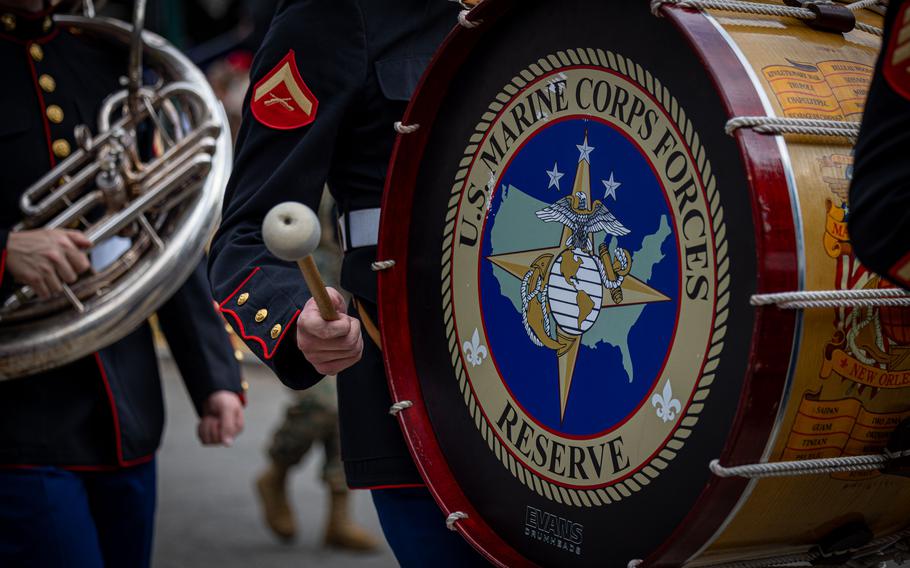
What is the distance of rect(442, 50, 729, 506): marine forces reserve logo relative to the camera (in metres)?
1.32

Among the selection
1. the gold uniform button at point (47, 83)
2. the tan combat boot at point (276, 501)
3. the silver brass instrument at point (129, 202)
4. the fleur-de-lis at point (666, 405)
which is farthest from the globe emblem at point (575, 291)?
the tan combat boot at point (276, 501)

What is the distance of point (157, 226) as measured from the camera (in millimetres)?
2553

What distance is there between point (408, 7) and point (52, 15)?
1.05 meters

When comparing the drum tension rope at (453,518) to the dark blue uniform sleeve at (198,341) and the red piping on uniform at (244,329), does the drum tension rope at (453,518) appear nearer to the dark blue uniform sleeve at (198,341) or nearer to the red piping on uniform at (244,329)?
the red piping on uniform at (244,329)

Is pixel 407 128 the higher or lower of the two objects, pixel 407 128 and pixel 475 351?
the higher

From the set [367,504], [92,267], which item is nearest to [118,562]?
[92,267]

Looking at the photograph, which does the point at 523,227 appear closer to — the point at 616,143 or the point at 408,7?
the point at 616,143

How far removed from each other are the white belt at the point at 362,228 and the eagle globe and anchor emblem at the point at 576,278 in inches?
12.5

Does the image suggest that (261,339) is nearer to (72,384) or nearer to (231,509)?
(72,384)

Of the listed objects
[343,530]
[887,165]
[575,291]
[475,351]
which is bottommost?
[343,530]

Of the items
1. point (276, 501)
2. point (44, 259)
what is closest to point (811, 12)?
point (44, 259)

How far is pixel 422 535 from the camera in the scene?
177 centimetres

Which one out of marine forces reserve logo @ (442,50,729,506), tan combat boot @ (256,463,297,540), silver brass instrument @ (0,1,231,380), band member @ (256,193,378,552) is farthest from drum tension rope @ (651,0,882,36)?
tan combat boot @ (256,463,297,540)

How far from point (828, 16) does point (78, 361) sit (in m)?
1.61
